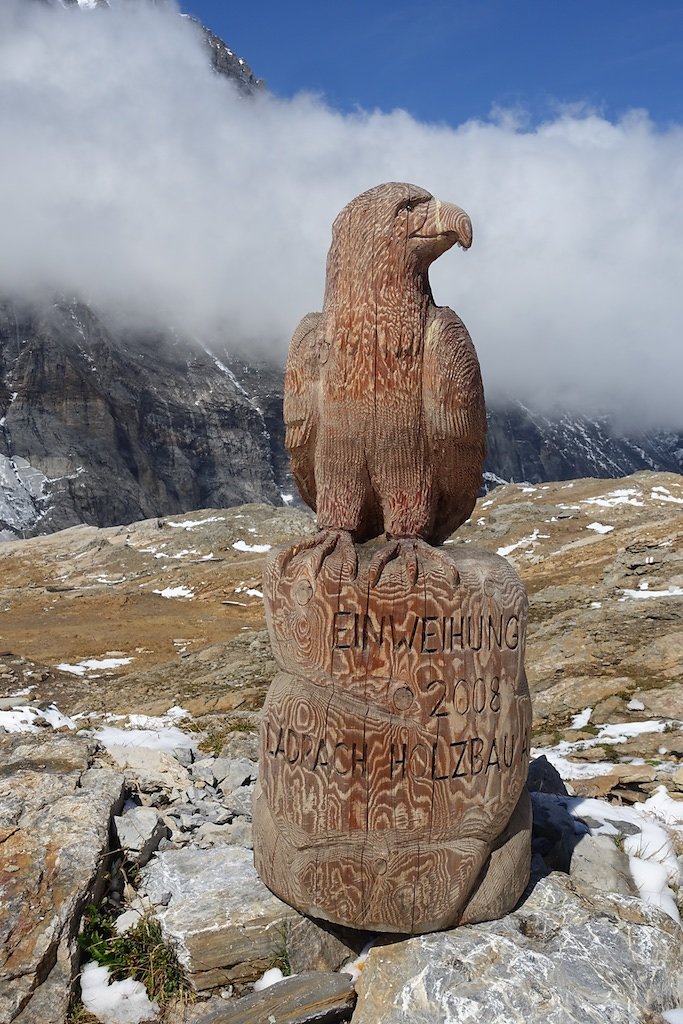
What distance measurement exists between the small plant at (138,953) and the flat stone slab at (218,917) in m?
0.07

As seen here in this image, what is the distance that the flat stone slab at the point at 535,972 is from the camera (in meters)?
3.33

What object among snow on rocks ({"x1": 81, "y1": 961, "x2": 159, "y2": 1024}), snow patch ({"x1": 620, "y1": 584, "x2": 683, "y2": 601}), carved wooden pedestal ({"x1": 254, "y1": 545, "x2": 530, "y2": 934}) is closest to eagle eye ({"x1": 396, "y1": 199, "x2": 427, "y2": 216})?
carved wooden pedestal ({"x1": 254, "y1": 545, "x2": 530, "y2": 934})

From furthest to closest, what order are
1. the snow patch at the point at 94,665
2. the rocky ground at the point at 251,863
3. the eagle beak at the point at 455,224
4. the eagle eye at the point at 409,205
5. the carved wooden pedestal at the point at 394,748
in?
the snow patch at the point at 94,665 → the eagle eye at the point at 409,205 → the eagle beak at the point at 455,224 → the carved wooden pedestal at the point at 394,748 → the rocky ground at the point at 251,863

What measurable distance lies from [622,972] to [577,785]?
125 inches

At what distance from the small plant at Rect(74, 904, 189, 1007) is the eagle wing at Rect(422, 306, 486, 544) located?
2.88 m

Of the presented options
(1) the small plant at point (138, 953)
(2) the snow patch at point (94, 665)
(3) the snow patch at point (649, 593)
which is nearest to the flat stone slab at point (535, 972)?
(1) the small plant at point (138, 953)

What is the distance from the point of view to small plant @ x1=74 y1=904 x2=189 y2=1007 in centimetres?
372

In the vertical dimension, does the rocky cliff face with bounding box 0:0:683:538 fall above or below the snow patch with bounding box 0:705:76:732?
above

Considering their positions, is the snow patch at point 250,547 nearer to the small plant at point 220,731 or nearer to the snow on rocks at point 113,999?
the small plant at point 220,731

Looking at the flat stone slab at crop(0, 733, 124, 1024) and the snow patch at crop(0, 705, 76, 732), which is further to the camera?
the snow patch at crop(0, 705, 76, 732)

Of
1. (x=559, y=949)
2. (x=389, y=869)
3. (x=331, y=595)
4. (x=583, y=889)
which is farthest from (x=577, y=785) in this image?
(x=331, y=595)

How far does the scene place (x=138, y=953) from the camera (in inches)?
152

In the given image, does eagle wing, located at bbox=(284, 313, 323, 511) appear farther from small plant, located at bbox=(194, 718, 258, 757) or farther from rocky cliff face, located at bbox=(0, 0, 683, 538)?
rocky cliff face, located at bbox=(0, 0, 683, 538)

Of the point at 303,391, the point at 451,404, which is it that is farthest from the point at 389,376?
the point at 303,391
